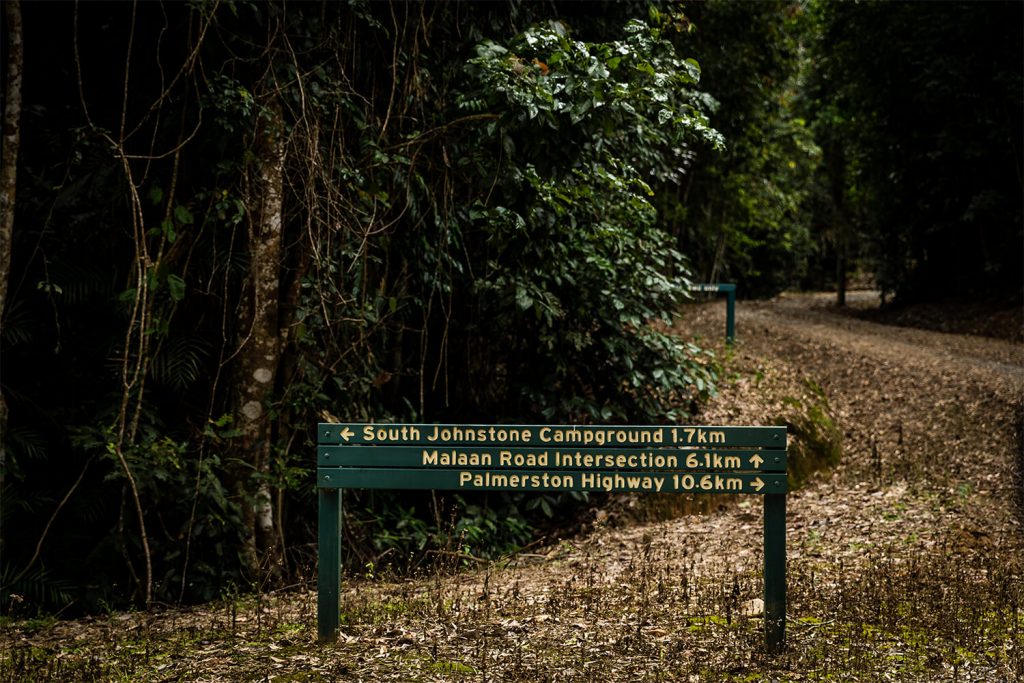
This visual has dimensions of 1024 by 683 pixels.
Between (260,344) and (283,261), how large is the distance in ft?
2.48

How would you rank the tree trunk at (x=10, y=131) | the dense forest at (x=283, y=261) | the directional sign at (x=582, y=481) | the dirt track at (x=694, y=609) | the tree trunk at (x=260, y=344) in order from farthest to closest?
the tree trunk at (x=260, y=344) → the dense forest at (x=283, y=261) → the tree trunk at (x=10, y=131) → the directional sign at (x=582, y=481) → the dirt track at (x=694, y=609)

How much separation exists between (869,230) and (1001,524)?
19283 mm

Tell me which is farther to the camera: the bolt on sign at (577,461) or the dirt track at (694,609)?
the bolt on sign at (577,461)

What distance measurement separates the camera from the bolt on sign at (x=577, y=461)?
432cm

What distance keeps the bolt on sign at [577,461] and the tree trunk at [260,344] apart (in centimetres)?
214

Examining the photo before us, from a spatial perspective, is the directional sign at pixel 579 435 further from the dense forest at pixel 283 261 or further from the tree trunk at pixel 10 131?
the tree trunk at pixel 10 131

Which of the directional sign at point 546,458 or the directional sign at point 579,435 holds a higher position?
the directional sign at point 579,435

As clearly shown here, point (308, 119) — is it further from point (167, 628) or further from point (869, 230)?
point (869, 230)

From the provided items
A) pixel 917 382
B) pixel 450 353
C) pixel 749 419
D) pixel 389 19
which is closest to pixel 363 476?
pixel 450 353

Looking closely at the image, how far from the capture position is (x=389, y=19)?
7277 mm

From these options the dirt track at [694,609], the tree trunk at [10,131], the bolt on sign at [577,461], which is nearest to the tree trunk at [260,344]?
the dirt track at [694,609]

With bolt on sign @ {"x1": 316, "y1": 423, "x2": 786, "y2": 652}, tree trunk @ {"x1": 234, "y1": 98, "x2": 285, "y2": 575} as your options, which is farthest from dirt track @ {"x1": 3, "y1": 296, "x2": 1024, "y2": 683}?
tree trunk @ {"x1": 234, "y1": 98, "x2": 285, "y2": 575}

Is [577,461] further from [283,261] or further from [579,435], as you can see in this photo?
[283,261]

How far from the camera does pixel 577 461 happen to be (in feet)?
→ 14.3
